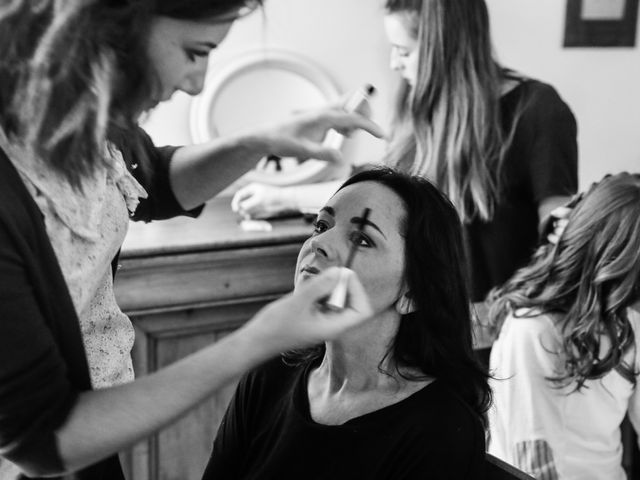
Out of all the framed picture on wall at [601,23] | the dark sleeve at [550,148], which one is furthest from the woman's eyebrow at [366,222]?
the framed picture on wall at [601,23]

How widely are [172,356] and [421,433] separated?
1102mm

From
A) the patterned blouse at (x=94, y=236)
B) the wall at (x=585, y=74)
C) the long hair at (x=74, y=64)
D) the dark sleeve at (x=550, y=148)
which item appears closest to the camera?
the long hair at (x=74, y=64)

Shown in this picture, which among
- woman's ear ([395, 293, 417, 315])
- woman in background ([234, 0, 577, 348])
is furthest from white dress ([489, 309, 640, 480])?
woman's ear ([395, 293, 417, 315])

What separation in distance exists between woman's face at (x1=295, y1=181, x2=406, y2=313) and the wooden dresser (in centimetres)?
83

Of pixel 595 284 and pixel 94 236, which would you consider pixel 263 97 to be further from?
pixel 94 236

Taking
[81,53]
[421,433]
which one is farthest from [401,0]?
[81,53]

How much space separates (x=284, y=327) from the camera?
0.91 metres

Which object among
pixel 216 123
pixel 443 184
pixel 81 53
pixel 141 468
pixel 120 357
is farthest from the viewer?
pixel 216 123

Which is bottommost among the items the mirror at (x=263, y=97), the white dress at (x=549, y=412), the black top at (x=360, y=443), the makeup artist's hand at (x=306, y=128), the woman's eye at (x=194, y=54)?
the white dress at (x=549, y=412)

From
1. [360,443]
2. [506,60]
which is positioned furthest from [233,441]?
[506,60]

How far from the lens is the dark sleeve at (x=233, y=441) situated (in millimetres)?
1438

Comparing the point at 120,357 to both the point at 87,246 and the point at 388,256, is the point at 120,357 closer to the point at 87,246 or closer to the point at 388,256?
the point at 87,246

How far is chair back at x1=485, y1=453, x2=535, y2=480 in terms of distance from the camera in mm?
1197

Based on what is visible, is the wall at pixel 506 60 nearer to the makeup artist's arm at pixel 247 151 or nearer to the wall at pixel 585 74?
the wall at pixel 585 74
